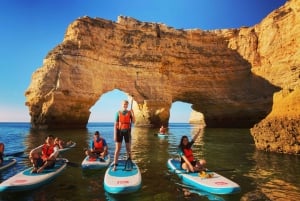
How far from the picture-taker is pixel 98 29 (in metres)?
41.0

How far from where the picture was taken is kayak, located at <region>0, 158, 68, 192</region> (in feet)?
23.5

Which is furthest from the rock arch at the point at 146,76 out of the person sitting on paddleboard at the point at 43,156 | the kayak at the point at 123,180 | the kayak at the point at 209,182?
the kayak at the point at 209,182

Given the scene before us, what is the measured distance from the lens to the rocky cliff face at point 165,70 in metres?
37.0

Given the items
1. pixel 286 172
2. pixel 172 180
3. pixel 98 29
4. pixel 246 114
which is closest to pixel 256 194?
pixel 172 180

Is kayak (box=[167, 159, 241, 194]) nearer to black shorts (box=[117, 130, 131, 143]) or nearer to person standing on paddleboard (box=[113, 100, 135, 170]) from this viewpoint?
black shorts (box=[117, 130, 131, 143])

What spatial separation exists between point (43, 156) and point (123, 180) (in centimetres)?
372

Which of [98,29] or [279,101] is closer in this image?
[279,101]

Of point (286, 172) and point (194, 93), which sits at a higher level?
point (194, 93)

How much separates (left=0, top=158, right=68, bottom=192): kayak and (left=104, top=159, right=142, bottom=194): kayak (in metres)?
1.84

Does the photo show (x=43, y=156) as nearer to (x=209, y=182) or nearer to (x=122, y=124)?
(x=122, y=124)

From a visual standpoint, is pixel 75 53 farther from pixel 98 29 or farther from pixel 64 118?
pixel 64 118

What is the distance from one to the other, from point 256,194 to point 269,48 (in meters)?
39.5

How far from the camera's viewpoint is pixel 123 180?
7656mm

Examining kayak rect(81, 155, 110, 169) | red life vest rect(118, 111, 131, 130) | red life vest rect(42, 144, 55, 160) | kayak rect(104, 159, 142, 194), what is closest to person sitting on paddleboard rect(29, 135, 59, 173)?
red life vest rect(42, 144, 55, 160)
